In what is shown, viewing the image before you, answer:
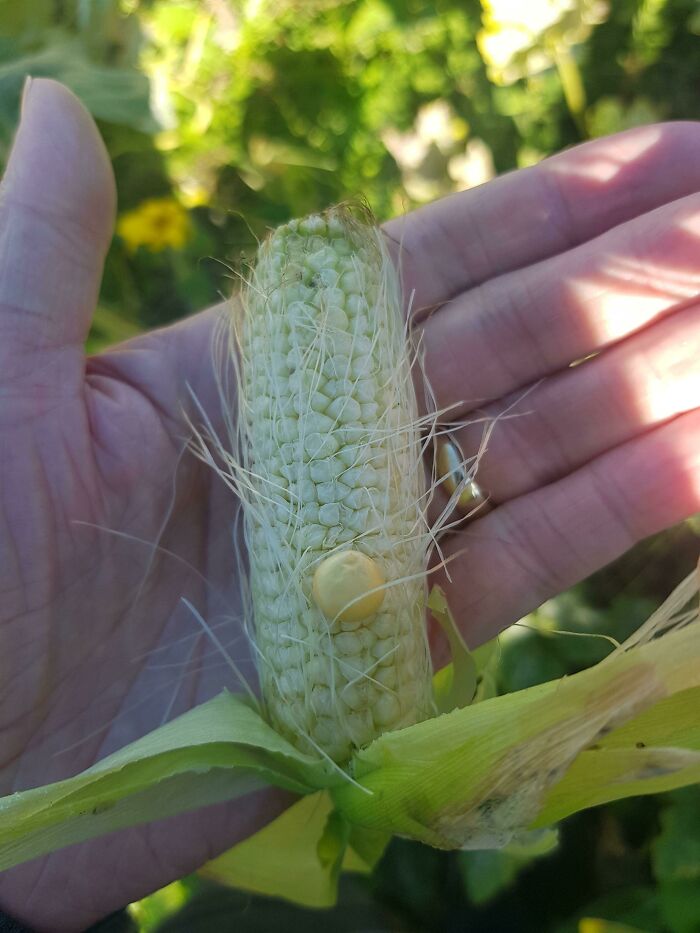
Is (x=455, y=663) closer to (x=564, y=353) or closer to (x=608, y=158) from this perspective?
(x=564, y=353)

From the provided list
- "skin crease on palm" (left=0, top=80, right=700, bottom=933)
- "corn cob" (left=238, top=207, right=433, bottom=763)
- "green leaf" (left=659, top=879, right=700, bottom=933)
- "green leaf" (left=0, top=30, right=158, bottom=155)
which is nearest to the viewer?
"corn cob" (left=238, top=207, right=433, bottom=763)

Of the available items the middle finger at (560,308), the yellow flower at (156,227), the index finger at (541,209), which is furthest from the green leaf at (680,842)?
the yellow flower at (156,227)

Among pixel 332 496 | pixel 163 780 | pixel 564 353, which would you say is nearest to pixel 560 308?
pixel 564 353

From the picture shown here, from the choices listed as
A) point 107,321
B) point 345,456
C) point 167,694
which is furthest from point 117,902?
point 107,321

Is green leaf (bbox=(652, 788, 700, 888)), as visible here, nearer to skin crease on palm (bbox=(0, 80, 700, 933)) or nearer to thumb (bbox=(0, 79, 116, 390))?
skin crease on palm (bbox=(0, 80, 700, 933))

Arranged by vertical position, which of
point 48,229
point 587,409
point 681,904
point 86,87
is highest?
point 86,87

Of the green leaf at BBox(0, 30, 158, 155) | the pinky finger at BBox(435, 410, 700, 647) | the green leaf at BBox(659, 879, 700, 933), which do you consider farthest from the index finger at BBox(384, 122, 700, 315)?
the green leaf at BBox(659, 879, 700, 933)
